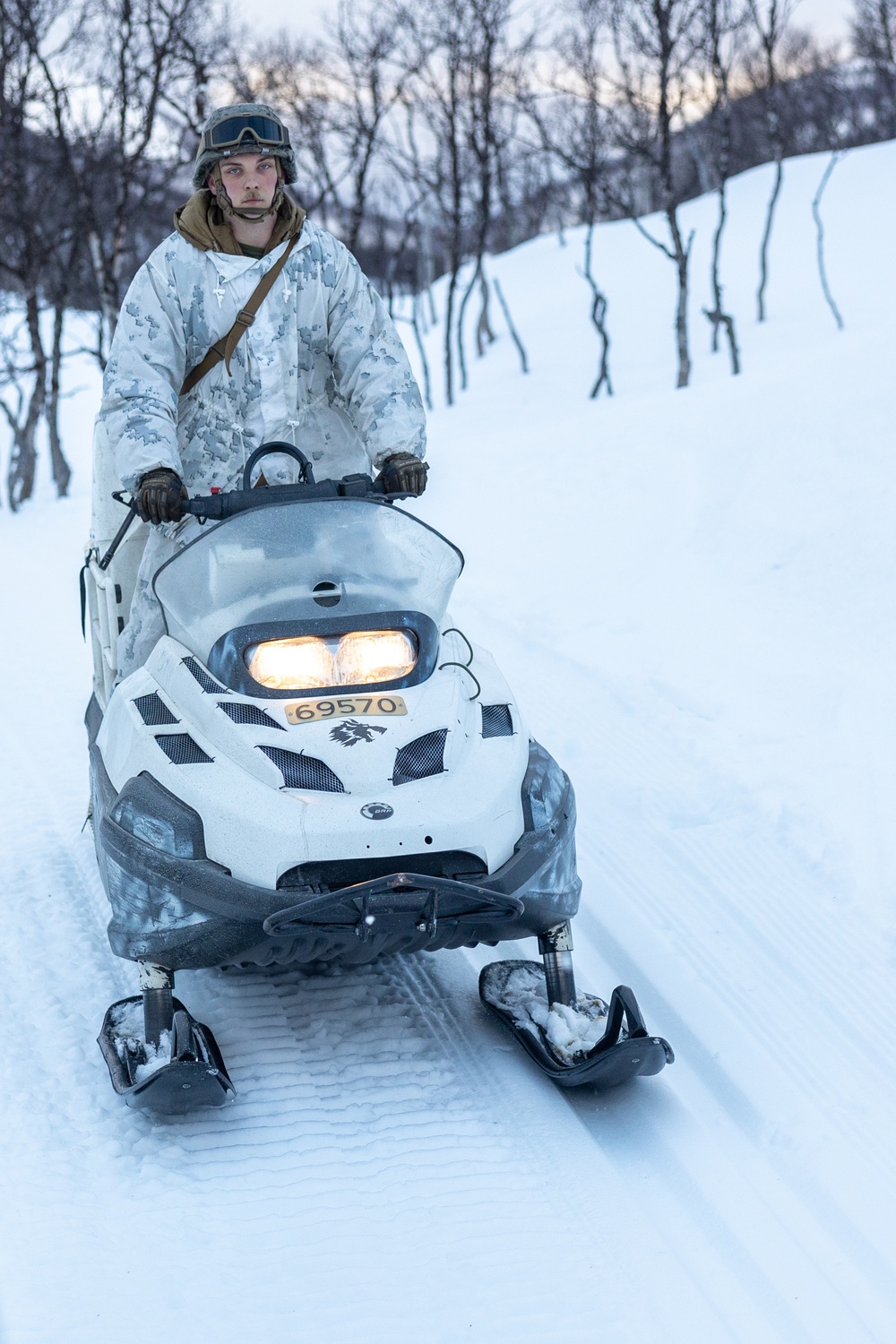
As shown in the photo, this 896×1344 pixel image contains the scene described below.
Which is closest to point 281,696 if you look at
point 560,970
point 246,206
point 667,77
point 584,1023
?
point 560,970

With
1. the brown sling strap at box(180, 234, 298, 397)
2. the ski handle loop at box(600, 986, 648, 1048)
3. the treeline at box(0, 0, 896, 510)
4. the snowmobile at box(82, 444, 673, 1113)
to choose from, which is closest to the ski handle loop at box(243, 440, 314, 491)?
the snowmobile at box(82, 444, 673, 1113)

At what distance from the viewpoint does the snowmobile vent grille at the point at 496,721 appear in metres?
2.88

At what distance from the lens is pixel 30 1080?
282cm

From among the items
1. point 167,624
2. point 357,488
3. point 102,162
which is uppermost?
point 102,162

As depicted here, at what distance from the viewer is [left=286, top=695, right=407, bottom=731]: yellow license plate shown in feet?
8.95

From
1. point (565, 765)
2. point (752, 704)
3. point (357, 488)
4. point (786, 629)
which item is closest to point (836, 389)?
point (786, 629)

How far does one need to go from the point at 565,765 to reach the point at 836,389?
5.30 m

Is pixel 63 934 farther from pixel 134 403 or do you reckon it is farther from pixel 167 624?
pixel 134 403

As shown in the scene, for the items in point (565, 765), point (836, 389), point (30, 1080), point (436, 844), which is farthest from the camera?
point (836, 389)

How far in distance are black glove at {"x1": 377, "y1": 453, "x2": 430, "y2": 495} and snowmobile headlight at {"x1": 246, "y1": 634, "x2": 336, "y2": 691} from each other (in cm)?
58

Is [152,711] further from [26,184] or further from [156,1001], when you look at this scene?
[26,184]

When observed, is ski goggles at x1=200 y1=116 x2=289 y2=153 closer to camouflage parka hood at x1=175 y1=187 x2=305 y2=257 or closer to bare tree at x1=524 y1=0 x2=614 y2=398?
camouflage parka hood at x1=175 y1=187 x2=305 y2=257

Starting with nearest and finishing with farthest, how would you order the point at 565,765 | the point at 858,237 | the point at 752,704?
the point at 565,765
the point at 752,704
the point at 858,237

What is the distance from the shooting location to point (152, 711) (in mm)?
2916
